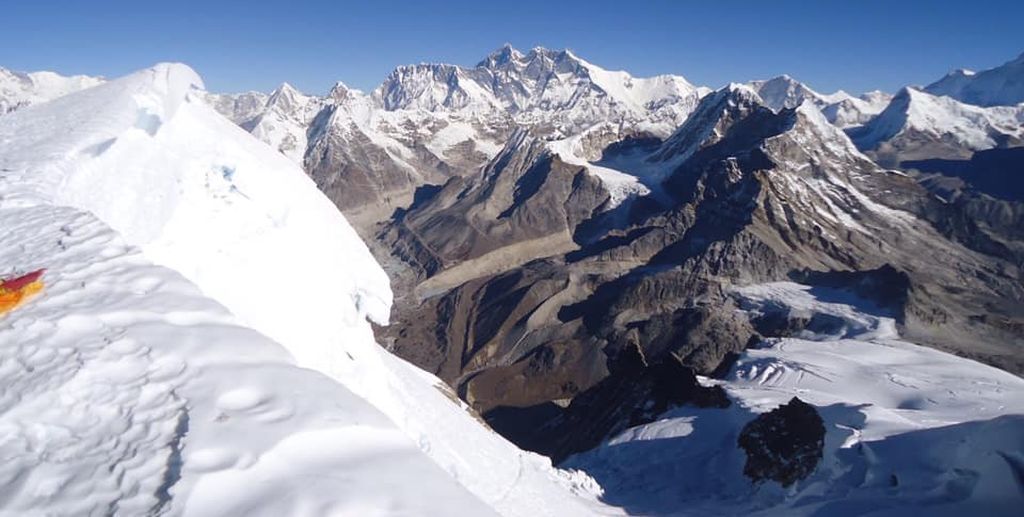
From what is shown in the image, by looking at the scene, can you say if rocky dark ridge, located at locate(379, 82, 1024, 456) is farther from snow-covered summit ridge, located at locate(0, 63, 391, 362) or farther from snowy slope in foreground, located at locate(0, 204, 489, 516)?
snowy slope in foreground, located at locate(0, 204, 489, 516)

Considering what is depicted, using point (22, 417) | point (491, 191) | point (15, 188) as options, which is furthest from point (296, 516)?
point (491, 191)

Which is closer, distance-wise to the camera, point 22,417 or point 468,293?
point 22,417

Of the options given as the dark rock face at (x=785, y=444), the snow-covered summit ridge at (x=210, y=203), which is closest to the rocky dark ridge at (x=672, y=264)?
the dark rock face at (x=785, y=444)

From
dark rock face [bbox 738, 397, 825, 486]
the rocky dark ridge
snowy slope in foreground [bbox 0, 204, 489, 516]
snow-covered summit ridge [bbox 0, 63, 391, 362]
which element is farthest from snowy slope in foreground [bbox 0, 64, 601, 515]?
the rocky dark ridge

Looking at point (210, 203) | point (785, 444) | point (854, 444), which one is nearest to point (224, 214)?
point (210, 203)

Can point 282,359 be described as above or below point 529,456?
above

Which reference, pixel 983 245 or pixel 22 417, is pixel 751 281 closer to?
pixel 983 245

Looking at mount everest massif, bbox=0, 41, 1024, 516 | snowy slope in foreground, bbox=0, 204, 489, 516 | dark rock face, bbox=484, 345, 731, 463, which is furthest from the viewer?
dark rock face, bbox=484, 345, 731, 463

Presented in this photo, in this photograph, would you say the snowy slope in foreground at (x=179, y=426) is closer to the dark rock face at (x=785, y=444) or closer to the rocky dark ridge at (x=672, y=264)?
the dark rock face at (x=785, y=444)
